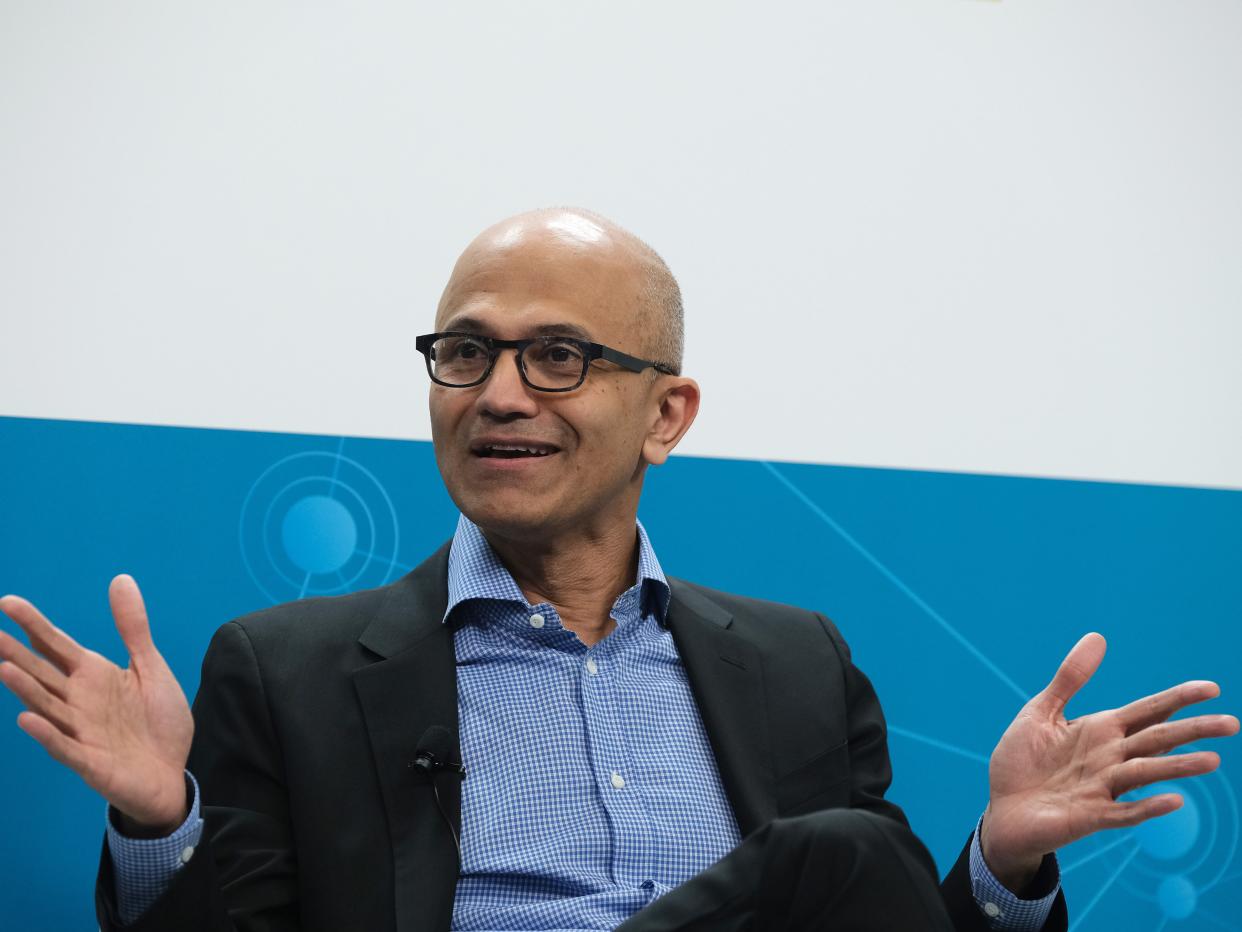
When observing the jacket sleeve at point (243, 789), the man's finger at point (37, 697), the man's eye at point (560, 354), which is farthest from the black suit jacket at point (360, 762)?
the man's eye at point (560, 354)

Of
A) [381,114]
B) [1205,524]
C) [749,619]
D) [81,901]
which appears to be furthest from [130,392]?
[1205,524]

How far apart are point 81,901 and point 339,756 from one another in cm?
90

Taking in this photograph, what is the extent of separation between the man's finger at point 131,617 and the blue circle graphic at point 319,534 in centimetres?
99

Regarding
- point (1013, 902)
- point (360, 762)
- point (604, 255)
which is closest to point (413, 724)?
point (360, 762)

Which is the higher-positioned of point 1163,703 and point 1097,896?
point 1163,703

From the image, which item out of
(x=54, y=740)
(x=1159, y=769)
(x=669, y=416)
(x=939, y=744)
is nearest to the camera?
(x=54, y=740)

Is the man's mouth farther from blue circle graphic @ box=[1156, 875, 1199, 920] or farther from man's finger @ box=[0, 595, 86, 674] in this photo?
blue circle graphic @ box=[1156, 875, 1199, 920]

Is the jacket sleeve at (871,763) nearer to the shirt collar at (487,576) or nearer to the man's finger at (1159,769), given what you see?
the man's finger at (1159,769)

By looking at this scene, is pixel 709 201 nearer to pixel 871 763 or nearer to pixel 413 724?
pixel 871 763

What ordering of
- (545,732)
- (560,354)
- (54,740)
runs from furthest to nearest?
(560,354) < (545,732) < (54,740)

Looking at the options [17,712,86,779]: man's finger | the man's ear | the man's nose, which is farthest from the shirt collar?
[17,712,86,779]: man's finger

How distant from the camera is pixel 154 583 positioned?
271 cm

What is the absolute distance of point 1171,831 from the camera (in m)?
3.05

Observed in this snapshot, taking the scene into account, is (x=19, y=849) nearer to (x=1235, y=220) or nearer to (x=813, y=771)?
(x=813, y=771)
